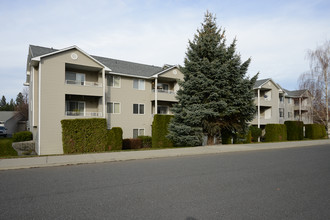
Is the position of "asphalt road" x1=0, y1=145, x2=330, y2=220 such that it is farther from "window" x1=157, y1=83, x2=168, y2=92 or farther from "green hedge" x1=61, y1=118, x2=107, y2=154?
"window" x1=157, y1=83, x2=168, y2=92

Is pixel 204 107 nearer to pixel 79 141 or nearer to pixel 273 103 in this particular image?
pixel 79 141

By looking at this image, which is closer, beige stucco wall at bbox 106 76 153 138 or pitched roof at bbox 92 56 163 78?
beige stucco wall at bbox 106 76 153 138

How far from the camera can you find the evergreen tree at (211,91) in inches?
673

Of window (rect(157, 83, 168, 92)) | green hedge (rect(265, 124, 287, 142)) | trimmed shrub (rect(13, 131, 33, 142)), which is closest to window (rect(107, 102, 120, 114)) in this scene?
window (rect(157, 83, 168, 92))

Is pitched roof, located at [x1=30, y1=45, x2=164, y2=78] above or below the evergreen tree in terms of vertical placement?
above

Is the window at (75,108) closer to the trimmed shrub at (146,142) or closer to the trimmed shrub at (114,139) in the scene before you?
the trimmed shrub at (114,139)

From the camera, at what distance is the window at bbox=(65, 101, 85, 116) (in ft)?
71.1

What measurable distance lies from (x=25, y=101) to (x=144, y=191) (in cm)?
6231

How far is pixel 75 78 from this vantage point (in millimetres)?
22281

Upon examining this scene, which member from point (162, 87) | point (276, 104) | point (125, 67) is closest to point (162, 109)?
point (162, 87)

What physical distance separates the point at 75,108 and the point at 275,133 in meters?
24.0

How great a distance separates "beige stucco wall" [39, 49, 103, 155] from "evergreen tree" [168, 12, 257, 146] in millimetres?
9784

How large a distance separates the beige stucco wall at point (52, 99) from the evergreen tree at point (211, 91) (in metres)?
9.78

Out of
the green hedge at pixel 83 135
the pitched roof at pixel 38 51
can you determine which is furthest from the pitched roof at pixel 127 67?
the green hedge at pixel 83 135
